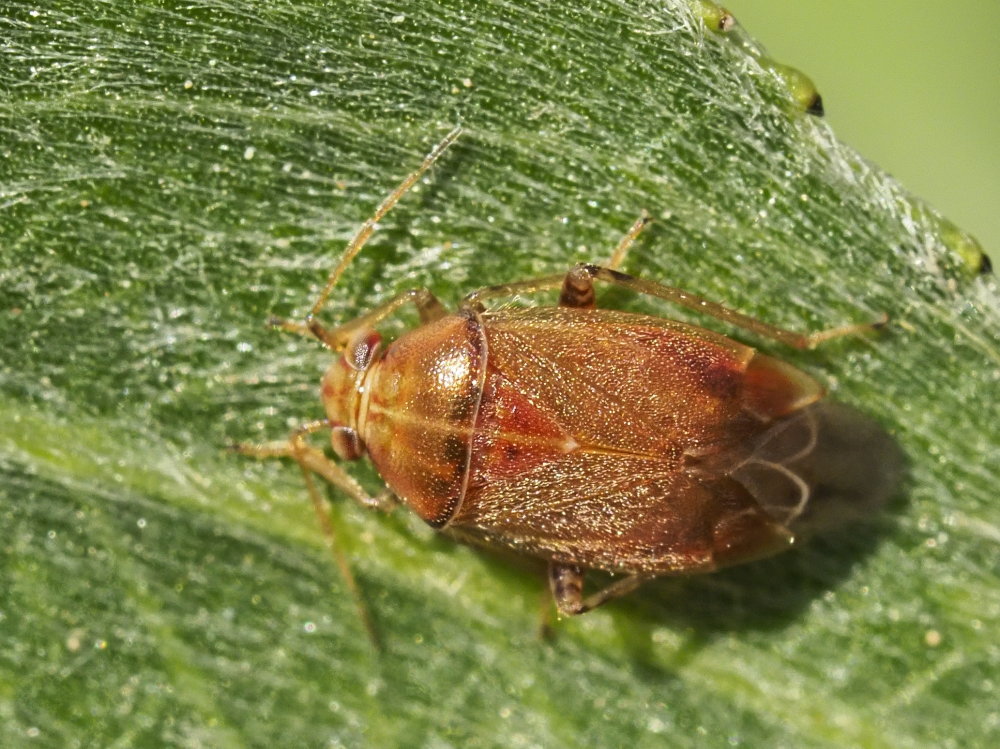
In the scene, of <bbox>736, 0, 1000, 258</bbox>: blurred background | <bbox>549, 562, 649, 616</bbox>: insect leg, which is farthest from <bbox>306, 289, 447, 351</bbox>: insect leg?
<bbox>736, 0, 1000, 258</bbox>: blurred background

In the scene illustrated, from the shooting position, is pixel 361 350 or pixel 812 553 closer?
pixel 361 350

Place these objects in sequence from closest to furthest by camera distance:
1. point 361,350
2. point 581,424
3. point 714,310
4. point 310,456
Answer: point 581,424 < point 714,310 < point 361,350 < point 310,456

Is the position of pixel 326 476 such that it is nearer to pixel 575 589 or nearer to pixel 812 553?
pixel 575 589

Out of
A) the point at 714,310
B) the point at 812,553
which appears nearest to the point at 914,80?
the point at 714,310

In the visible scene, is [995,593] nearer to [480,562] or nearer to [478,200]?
[480,562]

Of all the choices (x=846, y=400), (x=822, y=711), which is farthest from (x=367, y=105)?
(x=822, y=711)
